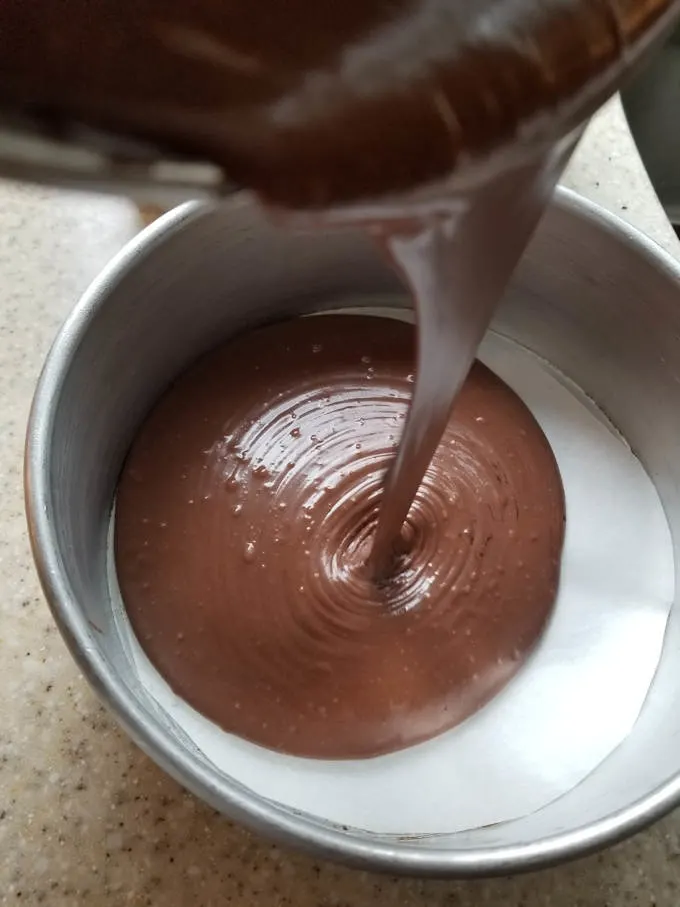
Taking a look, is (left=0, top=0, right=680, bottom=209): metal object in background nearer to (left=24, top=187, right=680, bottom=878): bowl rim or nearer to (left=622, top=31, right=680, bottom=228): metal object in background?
(left=24, top=187, right=680, bottom=878): bowl rim

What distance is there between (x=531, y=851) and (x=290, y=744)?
0.29m

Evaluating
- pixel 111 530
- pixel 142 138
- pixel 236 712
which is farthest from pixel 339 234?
pixel 142 138

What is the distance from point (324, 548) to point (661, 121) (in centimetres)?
94

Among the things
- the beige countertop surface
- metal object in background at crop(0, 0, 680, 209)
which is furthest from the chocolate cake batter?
metal object in background at crop(0, 0, 680, 209)

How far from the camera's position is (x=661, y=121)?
4.96ft

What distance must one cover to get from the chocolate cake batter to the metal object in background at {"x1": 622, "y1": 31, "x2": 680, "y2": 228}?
24.9 inches

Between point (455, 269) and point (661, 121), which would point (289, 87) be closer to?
point (455, 269)

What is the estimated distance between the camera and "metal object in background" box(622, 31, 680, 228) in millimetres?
1456

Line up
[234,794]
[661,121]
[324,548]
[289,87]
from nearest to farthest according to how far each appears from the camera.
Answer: [289,87] → [234,794] → [324,548] → [661,121]

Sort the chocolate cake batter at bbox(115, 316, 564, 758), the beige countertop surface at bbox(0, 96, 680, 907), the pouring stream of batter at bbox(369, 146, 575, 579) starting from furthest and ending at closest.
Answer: the chocolate cake batter at bbox(115, 316, 564, 758)
the beige countertop surface at bbox(0, 96, 680, 907)
the pouring stream of batter at bbox(369, 146, 575, 579)

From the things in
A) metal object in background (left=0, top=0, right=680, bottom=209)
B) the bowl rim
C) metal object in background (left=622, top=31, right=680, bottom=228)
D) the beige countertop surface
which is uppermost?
metal object in background (left=622, top=31, right=680, bottom=228)

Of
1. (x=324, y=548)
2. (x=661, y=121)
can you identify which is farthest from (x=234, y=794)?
(x=661, y=121)

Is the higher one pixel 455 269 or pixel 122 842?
pixel 455 269

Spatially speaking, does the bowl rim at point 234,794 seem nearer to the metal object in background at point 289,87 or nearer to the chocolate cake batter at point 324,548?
the chocolate cake batter at point 324,548
